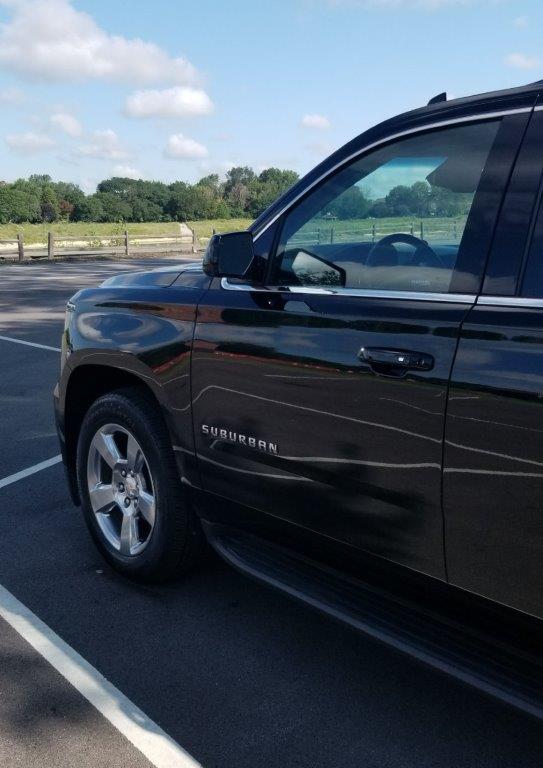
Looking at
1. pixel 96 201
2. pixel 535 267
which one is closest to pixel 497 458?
pixel 535 267

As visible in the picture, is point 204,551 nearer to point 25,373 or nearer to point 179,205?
point 25,373

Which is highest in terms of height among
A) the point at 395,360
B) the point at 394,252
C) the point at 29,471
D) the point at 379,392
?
the point at 394,252

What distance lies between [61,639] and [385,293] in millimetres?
1856

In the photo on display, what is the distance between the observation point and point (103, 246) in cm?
3803

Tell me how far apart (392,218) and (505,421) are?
0.96 metres

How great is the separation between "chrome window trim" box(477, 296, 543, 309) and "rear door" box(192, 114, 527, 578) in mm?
43

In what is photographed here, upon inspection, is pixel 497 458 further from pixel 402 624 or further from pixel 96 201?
pixel 96 201

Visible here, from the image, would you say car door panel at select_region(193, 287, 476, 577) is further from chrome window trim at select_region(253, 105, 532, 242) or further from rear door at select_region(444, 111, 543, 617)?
chrome window trim at select_region(253, 105, 532, 242)

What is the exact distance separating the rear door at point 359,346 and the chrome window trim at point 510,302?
4cm

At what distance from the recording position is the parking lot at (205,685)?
249 cm

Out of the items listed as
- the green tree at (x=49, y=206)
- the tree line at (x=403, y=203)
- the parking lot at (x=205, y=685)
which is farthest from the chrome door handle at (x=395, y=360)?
the green tree at (x=49, y=206)

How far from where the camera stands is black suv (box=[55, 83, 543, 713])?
2125 millimetres

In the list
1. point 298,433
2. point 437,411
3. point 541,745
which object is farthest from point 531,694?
point 298,433

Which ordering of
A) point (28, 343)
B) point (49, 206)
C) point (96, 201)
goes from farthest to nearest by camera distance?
point (49, 206) → point (96, 201) → point (28, 343)
